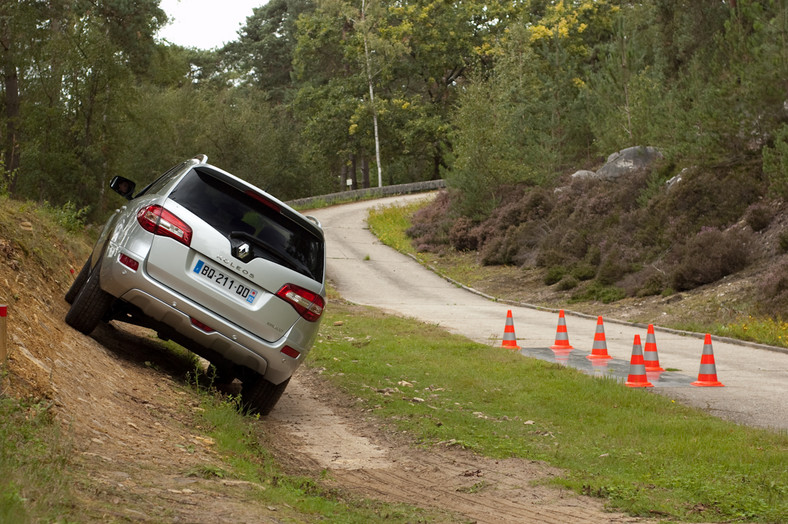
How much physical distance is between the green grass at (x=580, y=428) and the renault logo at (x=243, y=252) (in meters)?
2.47

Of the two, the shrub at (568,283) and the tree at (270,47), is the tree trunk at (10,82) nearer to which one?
the shrub at (568,283)

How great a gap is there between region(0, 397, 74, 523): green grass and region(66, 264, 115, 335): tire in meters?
2.97

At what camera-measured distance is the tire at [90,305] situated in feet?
29.1

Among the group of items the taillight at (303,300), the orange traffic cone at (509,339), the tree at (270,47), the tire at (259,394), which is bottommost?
the tire at (259,394)

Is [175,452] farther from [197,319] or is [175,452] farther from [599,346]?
[599,346]

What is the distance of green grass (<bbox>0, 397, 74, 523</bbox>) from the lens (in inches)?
157

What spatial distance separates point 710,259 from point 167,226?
65.7 feet

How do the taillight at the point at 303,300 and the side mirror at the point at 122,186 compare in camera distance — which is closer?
the taillight at the point at 303,300

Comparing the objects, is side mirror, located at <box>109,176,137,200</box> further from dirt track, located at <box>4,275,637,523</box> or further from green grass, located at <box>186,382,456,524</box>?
green grass, located at <box>186,382,456,524</box>

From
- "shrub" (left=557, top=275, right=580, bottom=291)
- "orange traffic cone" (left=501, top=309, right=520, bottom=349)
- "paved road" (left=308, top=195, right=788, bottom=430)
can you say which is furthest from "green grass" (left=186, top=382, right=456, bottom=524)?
"shrub" (left=557, top=275, right=580, bottom=291)

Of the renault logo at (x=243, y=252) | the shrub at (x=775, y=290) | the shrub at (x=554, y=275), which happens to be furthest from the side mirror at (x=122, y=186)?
the shrub at (x=554, y=275)

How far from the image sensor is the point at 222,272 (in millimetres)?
8227

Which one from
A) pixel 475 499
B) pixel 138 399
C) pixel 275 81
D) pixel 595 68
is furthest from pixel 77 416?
pixel 275 81

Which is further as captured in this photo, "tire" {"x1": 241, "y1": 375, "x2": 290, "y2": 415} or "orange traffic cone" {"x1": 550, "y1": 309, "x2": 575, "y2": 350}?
"orange traffic cone" {"x1": 550, "y1": 309, "x2": 575, "y2": 350}
